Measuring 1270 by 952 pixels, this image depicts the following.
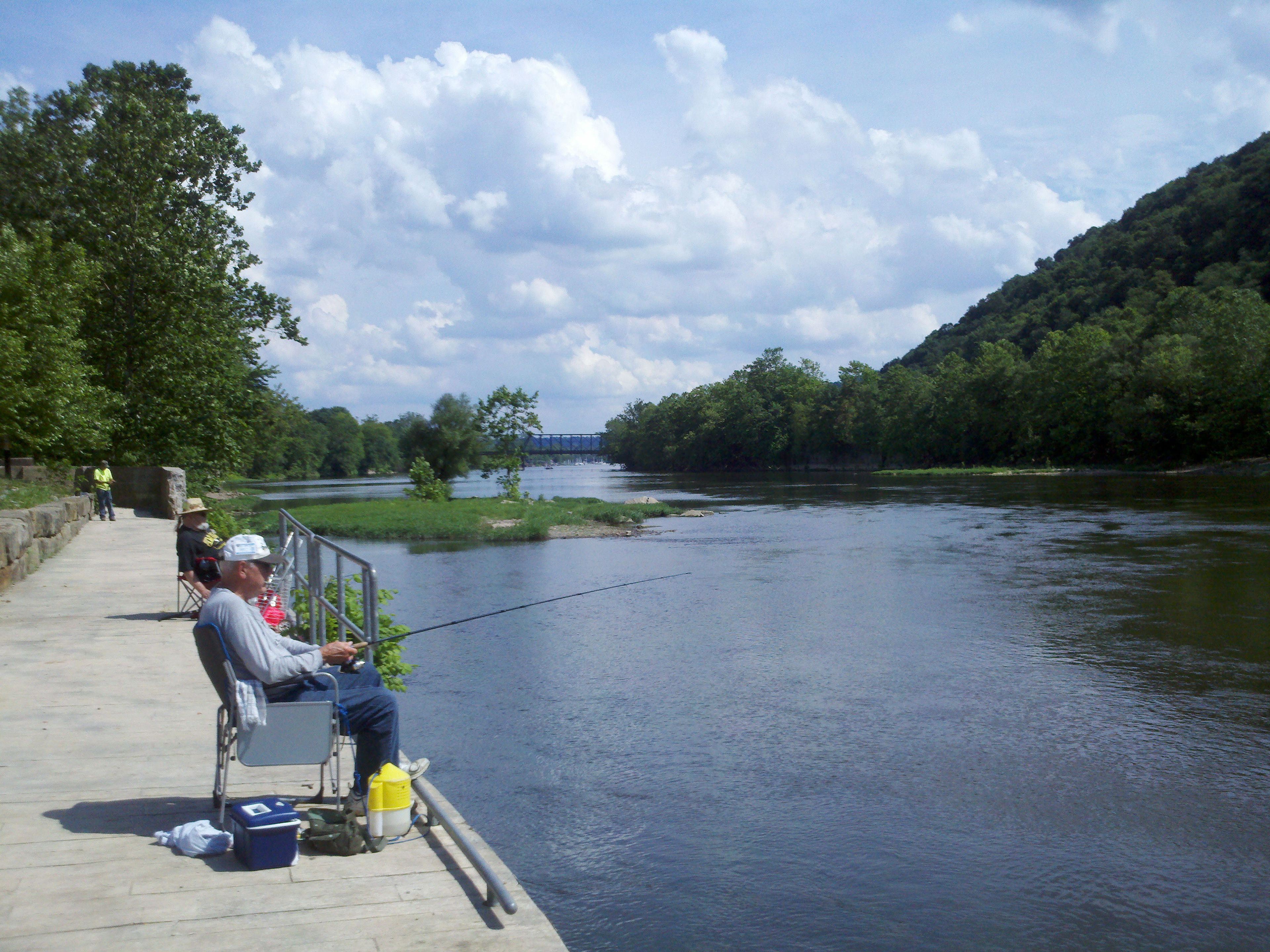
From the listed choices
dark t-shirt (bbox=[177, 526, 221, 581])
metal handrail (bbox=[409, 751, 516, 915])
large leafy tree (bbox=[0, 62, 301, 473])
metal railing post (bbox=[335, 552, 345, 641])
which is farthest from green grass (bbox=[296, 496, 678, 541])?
metal handrail (bbox=[409, 751, 516, 915])

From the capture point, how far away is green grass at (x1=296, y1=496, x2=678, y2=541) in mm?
35188

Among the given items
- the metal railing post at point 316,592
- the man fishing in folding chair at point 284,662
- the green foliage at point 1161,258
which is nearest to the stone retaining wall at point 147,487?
the metal railing post at point 316,592

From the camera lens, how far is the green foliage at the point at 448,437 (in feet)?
300

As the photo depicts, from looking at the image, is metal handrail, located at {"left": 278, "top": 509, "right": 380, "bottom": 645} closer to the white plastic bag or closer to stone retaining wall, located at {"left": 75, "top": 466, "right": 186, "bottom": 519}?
the white plastic bag

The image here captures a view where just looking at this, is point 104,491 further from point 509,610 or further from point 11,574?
point 509,610

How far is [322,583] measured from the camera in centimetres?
864

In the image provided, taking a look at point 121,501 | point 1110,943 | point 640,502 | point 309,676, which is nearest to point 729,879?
point 1110,943

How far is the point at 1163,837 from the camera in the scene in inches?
296

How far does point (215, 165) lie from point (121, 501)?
12.5m

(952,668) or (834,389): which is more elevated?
(834,389)

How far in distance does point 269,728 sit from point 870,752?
600 centimetres

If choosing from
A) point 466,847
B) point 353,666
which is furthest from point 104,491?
point 466,847

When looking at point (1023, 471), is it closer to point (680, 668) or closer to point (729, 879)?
point (680, 668)

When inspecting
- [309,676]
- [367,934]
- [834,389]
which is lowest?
[367,934]
